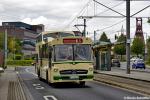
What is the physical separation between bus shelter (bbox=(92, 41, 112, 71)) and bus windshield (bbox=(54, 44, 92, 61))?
27.4 m

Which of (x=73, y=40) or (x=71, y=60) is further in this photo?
(x=73, y=40)

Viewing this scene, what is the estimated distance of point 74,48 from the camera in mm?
27219

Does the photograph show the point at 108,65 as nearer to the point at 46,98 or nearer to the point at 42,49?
the point at 42,49

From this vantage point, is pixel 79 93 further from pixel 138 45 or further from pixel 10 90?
pixel 138 45

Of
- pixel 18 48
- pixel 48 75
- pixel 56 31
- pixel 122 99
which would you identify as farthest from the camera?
pixel 18 48

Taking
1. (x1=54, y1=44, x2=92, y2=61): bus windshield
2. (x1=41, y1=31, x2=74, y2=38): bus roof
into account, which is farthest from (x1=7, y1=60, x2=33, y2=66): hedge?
(x1=54, y1=44, x2=92, y2=61): bus windshield

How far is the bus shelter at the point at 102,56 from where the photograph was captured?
184ft

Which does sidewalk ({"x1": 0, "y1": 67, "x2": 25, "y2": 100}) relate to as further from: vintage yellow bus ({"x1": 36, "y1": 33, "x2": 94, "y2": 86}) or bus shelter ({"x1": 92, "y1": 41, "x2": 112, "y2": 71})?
bus shelter ({"x1": 92, "y1": 41, "x2": 112, "y2": 71})

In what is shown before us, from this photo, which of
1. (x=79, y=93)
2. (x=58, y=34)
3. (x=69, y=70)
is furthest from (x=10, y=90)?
(x=58, y=34)

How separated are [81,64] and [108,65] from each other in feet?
107

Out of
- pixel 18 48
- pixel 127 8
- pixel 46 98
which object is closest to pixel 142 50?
pixel 18 48

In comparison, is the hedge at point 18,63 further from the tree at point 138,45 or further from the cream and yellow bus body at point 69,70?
the cream and yellow bus body at point 69,70

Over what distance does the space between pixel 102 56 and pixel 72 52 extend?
101 ft

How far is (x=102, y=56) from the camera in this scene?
57656mm
